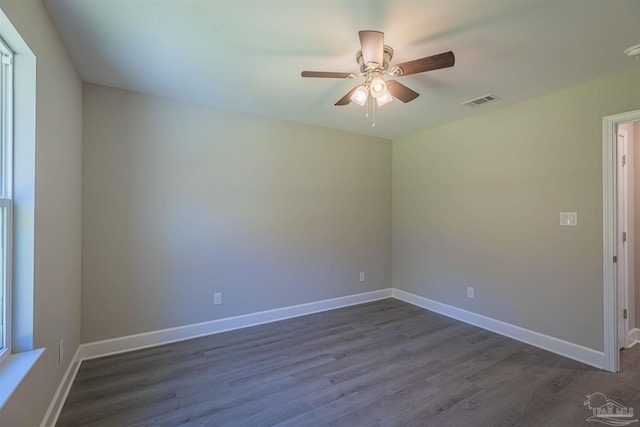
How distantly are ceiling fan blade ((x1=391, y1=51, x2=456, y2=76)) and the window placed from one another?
213 centimetres

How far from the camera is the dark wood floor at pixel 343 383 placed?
1884mm

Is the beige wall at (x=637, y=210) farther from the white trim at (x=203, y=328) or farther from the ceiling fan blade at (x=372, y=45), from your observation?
the ceiling fan blade at (x=372, y=45)

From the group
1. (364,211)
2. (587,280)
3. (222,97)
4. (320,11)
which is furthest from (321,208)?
(587,280)

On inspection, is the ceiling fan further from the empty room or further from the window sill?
the window sill

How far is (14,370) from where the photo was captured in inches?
54.7

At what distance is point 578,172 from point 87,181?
441cm

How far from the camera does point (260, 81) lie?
2523 millimetres

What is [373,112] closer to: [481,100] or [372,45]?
[481,100]

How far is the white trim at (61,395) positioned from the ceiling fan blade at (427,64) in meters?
2.96

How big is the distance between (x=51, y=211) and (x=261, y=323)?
7.49 ft

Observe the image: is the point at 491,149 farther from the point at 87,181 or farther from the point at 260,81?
the point at 87,181

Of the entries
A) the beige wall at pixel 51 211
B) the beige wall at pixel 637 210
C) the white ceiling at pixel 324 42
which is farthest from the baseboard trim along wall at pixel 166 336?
the beige wall at pixel 637 210

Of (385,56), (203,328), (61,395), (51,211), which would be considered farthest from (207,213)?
(385,56)

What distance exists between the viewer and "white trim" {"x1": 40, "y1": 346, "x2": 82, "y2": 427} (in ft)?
5.65
